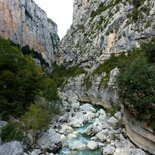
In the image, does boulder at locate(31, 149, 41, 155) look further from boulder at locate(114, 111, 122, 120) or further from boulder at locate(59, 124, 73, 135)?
boulder at locate(114, 111, 122, 120)

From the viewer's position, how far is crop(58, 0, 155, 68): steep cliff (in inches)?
3034

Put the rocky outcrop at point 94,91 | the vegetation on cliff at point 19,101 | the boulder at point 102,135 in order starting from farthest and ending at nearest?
the rocky outcrop at point 94,91
the boulder at point 102,135
the vegetation on cliff at point 19,101

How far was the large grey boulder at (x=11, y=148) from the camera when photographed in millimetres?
30297

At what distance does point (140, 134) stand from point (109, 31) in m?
55.8

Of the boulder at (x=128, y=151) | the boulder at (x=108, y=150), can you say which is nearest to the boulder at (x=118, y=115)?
the boulder at (x=108, y=150)

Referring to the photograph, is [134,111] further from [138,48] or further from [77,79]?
[77,79]

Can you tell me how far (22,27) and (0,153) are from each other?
10354 centimetres

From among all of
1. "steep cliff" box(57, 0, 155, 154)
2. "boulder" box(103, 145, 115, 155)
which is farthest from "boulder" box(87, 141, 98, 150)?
"steep cliff" box(57, 0, 155, 154)

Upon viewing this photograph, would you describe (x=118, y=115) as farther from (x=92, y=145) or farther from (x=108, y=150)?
(x=108, y=150)

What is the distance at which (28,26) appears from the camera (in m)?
134

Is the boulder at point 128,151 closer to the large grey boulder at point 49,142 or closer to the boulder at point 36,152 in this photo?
the large grey boulder at point 49,142

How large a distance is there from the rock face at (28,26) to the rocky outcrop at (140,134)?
3423 inches

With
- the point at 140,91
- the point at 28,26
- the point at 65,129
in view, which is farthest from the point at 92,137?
the point at 28,26

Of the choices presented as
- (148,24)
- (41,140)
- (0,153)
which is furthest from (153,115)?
(148,24)
